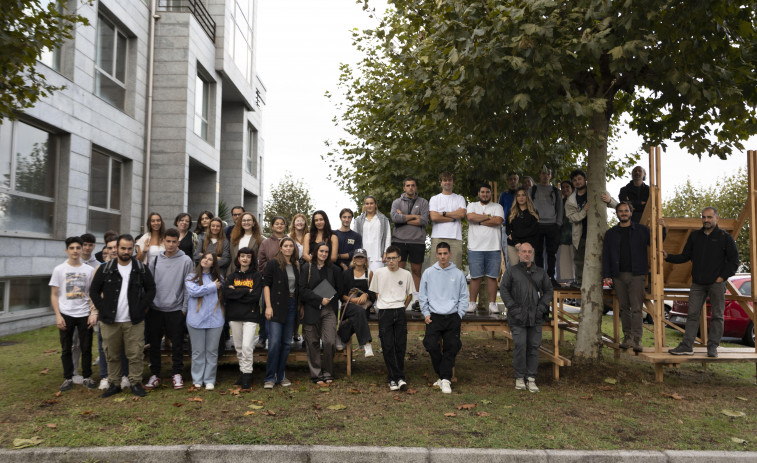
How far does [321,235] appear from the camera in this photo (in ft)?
25.6

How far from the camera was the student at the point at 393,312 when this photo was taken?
6.97 m

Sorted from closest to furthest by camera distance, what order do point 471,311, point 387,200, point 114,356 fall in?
point 114,356
point 471,311
point 387,200

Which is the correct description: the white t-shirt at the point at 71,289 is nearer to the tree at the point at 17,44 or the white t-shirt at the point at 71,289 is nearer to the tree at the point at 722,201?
the tree at the point at 17,44

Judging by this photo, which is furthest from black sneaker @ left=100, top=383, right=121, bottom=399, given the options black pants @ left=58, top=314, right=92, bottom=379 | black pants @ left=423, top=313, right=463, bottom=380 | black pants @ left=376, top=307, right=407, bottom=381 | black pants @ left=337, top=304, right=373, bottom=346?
black pants @ left=423, top=313, right=463, bottom=380

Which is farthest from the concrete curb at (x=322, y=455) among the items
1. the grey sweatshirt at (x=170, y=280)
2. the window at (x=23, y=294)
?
the window at (x=23, y=294)

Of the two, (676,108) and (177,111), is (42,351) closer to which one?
(177,111)

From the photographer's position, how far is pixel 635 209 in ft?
28.9

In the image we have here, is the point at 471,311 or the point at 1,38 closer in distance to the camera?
the point at 1,38

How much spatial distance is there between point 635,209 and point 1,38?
953 cm

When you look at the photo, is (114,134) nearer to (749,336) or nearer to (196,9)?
(196,9)

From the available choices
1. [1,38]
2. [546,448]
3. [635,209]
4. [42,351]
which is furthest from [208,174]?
[546,448]

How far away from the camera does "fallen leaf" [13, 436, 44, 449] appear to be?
461 centimetres

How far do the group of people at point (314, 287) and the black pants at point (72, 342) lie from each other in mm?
15

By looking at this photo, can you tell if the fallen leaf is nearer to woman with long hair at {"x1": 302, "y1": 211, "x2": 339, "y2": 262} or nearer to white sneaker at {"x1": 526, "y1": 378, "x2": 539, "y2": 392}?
woman with long hair at {"x1": 302, "y1": 211, "x2": 339, "y2": 262}
